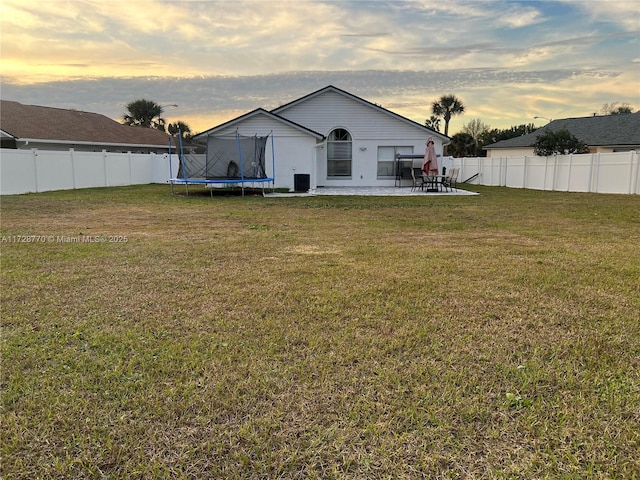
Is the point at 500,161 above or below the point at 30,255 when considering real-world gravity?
above

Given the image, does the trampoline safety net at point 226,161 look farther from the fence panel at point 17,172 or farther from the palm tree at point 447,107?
the palm tree at point 447,107

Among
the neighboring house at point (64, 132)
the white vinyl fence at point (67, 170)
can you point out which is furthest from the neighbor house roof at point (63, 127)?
the white vinyl fence at point (67, 170)

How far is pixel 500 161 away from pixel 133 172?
18385 mm

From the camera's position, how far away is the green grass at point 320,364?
1.79 metres

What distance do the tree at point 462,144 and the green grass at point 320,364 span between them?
109ft

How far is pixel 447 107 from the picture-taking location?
43875 millimetres

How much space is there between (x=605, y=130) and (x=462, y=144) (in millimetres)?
10970

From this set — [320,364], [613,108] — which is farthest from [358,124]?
[613,108]

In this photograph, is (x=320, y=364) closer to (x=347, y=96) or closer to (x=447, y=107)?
(x=347, y=96)

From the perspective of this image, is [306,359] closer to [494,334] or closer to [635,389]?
[494,334]

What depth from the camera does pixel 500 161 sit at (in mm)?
21562

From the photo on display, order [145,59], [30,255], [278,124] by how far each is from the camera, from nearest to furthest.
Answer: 1. [30,255]
2. [145,59]
3. [278,124]

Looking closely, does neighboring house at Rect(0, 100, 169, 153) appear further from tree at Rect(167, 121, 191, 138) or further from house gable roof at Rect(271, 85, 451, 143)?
tree at Rect(167, 121, 191, 138)

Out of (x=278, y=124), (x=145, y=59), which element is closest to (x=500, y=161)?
(x=278, y=124)
